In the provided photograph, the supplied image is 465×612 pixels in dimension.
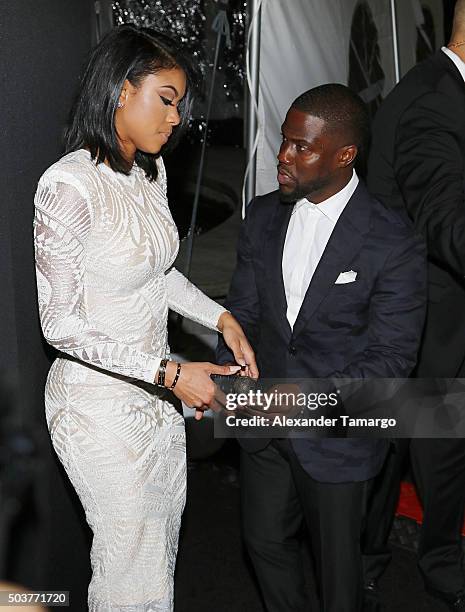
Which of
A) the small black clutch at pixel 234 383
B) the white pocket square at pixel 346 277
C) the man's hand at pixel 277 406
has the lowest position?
the man's hand at pixel 277 406

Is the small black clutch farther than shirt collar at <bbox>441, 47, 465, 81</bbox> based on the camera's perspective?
No

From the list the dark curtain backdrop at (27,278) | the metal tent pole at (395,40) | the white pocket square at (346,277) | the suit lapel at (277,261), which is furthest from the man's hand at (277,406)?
the metal tent pole at (395,40)

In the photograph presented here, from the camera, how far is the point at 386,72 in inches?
210

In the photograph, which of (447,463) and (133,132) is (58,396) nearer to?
(133,132)

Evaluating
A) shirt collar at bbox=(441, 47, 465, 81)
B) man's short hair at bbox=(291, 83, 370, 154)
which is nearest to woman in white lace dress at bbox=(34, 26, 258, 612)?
man's short hair at bbox=(291, 83, 370, 154)

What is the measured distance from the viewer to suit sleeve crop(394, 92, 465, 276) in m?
2.53

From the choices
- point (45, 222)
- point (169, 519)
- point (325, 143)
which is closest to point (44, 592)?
point (169, 519)

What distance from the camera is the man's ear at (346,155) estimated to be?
2.35 m

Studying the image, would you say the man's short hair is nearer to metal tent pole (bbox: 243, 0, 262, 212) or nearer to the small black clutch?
the small black clutch

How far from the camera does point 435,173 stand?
8.57ft

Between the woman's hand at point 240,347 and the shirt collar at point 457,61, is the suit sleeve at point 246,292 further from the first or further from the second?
the shirt collar at point 457,61

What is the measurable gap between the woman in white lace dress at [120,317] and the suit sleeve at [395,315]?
1.01 feet

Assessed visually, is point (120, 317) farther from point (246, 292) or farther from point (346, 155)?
point (346, 155)

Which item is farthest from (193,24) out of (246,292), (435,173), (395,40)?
(246,292)
